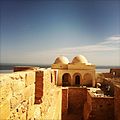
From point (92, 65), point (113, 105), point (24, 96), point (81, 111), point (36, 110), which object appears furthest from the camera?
point (92, 65)

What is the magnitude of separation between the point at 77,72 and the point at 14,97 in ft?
61.8

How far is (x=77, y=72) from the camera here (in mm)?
21672

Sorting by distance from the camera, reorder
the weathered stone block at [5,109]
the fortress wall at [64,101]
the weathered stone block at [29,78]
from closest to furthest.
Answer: the weathered stone block at [5,109] → the weathered stone block at [29,78] → the fortress wall at [64,101]

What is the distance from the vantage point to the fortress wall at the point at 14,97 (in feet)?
8.56

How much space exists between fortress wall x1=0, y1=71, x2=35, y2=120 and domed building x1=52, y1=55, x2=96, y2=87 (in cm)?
1767

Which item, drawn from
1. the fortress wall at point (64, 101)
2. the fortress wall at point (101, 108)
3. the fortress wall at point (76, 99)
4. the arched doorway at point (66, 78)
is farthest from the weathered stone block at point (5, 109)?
the arched doorway at point (66, 78)

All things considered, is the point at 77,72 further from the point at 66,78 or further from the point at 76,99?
the point at 76,99

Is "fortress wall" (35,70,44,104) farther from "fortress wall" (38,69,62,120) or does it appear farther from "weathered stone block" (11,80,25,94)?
"weathered stone block" (11,80,25,94)

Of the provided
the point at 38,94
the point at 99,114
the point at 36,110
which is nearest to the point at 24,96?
the point at 36,110

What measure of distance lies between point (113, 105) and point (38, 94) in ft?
30.2

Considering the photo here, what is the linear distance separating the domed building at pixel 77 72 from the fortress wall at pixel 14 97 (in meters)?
17.7

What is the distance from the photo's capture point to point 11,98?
2895 mm

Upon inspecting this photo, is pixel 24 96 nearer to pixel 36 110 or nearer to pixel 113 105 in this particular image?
pixel 36 110

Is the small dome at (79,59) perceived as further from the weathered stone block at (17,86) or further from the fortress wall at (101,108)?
the weathered stone block at (17,86)
